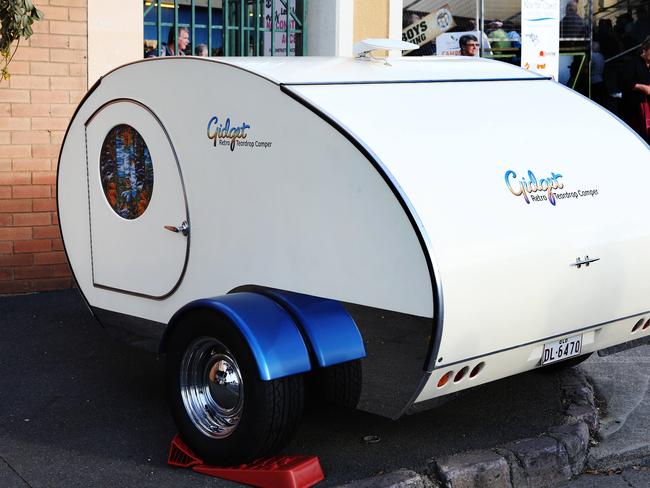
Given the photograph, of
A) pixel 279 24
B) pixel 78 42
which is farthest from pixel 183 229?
pixel 279 24

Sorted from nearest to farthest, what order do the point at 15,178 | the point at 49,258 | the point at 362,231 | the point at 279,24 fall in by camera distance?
the point at 362,231 < the point at 15,178 < the point at 49,258 < the point at 279,24

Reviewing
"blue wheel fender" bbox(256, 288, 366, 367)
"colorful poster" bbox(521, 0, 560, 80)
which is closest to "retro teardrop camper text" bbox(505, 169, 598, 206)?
"blue wheel fender" bbox(256, 288, 366, 367)

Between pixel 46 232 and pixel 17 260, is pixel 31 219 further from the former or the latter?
pixel 17 260

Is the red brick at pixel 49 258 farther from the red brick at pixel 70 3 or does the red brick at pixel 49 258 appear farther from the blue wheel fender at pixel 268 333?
the blue wheel fender at pixel 268 333

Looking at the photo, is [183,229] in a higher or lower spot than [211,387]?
higher

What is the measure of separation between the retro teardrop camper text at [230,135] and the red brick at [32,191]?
11.6 feet

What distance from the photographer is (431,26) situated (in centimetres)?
1127

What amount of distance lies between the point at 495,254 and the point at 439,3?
7337mm

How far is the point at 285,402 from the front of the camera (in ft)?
15.0

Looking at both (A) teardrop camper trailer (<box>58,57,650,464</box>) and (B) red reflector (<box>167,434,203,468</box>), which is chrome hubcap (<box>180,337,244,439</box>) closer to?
(A) teardrop camper trailer (<box>58,57,650,464</box>)

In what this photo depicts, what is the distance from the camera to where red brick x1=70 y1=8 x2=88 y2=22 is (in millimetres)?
8242

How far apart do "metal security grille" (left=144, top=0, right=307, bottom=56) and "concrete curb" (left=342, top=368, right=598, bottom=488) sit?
17.7 feet

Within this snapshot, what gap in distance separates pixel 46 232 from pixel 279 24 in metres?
3.04

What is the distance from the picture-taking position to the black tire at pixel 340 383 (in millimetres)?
4652
